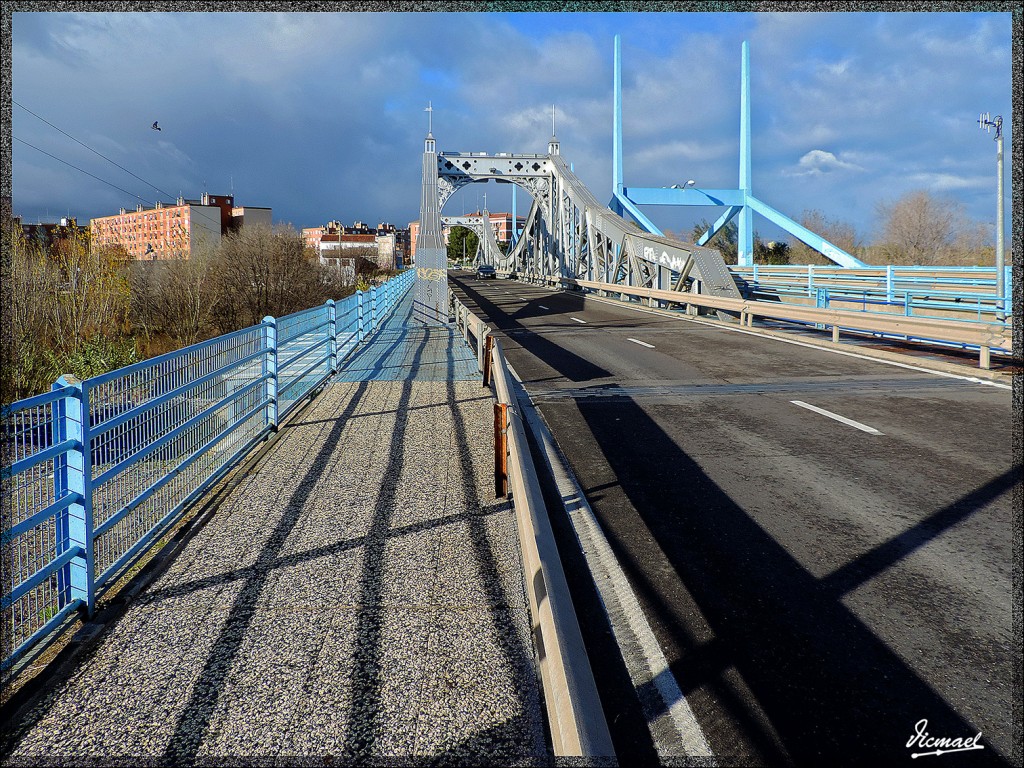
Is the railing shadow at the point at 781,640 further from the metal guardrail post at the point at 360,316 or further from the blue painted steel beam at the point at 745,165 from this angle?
the blue painted steel beam at the point at 745,165

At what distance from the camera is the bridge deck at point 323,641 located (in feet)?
10.4

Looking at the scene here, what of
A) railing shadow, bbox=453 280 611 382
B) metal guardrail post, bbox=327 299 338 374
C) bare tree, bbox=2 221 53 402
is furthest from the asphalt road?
bare tree, bbox=2 221 53 402

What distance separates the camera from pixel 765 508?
6.02m

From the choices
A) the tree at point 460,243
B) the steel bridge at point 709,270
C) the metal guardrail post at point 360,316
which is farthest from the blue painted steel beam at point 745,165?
the tree at point 460,243

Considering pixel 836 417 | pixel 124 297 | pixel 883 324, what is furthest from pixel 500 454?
pixel 124 297

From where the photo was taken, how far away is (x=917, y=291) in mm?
20422

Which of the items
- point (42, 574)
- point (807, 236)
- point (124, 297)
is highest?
point (807, 236)

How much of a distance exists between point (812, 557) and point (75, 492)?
14.9 ft

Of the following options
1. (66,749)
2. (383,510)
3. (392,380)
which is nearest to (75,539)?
(66,749)

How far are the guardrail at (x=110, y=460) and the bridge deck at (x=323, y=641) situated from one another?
1.27ft

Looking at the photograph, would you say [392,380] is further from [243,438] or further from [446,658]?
[446,658]

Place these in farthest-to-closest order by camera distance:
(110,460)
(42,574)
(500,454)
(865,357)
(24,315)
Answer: (865,357)
(24,315)
(500,454)
(110,460)
(42,574)

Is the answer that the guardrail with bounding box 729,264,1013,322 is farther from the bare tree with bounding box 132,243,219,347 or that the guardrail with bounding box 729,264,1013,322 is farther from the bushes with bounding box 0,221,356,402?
the bare tree with bounding box 132,243,219,347

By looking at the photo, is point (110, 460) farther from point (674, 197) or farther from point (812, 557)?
point (674, 197)
